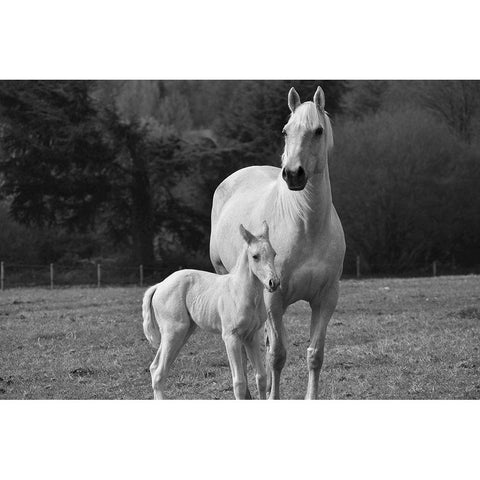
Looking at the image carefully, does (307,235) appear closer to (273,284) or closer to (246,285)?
(246,285)

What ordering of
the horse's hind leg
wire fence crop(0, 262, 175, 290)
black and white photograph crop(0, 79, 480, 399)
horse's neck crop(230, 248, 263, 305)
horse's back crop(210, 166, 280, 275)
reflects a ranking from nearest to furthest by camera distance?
horse's neck crop(230, 248, 263, 305) → the horse's hind leg → horse's back crop(210, 166, 280, 275) → black and white photograph crop(0, 79, 480, 399) → wire fence crop(0, 262, 175, 290)

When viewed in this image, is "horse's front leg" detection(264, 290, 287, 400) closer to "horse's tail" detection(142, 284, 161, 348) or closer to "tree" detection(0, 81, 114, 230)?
"horse's tail" detection(142, 284, 161, 348)

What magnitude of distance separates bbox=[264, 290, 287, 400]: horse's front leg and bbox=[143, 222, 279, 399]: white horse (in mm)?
352

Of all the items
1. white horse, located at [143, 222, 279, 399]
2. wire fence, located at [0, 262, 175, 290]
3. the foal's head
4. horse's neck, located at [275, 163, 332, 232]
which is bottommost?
wire fence, located at [0, 262, 175, 290]

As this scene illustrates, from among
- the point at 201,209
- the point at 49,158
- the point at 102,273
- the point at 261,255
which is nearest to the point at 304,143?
the point at 261,255

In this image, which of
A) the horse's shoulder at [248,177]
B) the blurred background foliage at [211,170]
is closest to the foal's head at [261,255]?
the horse's shoulder at [248,177]

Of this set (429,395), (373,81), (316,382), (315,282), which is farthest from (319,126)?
(373,81)

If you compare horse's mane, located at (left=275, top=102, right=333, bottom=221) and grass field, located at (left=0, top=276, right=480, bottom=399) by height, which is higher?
horse's mane, located at (left=275, top=102, right=333, bottom=221)

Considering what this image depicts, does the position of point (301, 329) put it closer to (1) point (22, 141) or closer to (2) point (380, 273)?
(2) point (380, 273)

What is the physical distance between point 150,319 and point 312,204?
127 cm

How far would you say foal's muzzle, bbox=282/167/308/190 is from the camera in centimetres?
586

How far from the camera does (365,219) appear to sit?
37.3ft

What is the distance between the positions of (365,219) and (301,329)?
1949 millimetres

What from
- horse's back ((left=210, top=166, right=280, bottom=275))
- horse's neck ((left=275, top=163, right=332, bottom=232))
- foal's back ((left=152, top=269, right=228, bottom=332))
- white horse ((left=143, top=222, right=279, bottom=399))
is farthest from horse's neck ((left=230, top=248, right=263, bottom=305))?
horse's back ((left=210, top=166, right=280, bottom=275))
